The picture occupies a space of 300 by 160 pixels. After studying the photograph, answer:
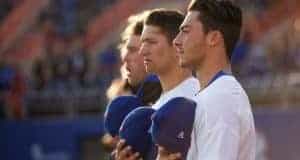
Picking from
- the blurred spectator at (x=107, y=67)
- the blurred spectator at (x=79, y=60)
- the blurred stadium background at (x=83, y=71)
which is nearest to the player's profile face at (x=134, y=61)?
the blurred stadium background at (x=83, y=71)

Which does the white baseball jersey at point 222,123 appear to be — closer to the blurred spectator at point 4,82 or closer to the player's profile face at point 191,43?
the player's profile face at point 191,43

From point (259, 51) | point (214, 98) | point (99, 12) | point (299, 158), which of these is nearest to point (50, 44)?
point (99, 12)

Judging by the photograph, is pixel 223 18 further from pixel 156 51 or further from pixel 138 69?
Result: pixel 138 69

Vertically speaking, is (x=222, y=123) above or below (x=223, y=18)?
below

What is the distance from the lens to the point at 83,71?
16125mm

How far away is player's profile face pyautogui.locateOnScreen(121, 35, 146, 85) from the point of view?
5805 millimetres

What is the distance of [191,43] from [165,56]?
857mm

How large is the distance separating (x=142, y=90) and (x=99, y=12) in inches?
485

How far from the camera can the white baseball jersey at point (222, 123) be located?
416 cm

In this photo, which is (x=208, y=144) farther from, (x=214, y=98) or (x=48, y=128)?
(x=48, y=128)

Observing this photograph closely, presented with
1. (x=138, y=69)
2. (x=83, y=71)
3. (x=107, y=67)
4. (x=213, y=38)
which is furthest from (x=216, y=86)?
(x=107, y=67)

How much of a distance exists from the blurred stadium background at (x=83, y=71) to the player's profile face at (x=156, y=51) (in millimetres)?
9229

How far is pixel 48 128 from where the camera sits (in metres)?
16.1

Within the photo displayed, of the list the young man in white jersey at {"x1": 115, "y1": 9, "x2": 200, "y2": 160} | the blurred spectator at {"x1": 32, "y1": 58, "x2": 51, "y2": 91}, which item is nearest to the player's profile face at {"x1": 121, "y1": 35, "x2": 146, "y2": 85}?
the young man in white jersey at {"x1": 115, "y1": 9, "x2": 200, "y2": 160}
